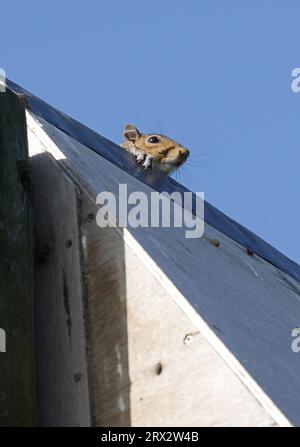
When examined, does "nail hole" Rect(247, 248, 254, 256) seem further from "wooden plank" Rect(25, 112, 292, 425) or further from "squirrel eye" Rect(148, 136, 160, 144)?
"squirrel eye" Rect(148, 136, 160, 144)

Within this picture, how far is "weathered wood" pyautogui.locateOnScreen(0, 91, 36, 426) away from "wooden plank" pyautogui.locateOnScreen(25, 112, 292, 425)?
0.52 feet

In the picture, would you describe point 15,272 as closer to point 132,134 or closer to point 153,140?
point 153,140

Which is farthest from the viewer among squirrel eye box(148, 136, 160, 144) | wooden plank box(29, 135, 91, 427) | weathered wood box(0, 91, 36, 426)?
squirrel eye box(148, 136, 160, 144)

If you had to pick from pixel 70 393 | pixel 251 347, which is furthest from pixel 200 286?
pixel 70 393

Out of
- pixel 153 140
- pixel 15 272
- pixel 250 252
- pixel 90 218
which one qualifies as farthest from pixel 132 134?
pixel 15 272

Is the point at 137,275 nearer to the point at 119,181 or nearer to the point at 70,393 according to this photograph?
the point at 70,393

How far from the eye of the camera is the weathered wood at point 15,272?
7.68 ft

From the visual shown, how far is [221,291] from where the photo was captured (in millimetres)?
2910

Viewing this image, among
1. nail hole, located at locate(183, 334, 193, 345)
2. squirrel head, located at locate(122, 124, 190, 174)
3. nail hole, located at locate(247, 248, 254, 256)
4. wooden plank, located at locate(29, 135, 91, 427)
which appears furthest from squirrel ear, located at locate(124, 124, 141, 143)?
nail hole, located at locate(183, 334, 193, 345)

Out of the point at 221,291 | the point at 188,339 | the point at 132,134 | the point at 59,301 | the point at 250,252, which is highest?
the point at 132,134

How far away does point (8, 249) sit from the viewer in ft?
8.26

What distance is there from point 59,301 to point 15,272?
0.51 ft

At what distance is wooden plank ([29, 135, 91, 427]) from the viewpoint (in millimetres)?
2486

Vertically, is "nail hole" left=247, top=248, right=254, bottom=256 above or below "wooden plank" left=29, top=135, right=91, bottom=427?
above
